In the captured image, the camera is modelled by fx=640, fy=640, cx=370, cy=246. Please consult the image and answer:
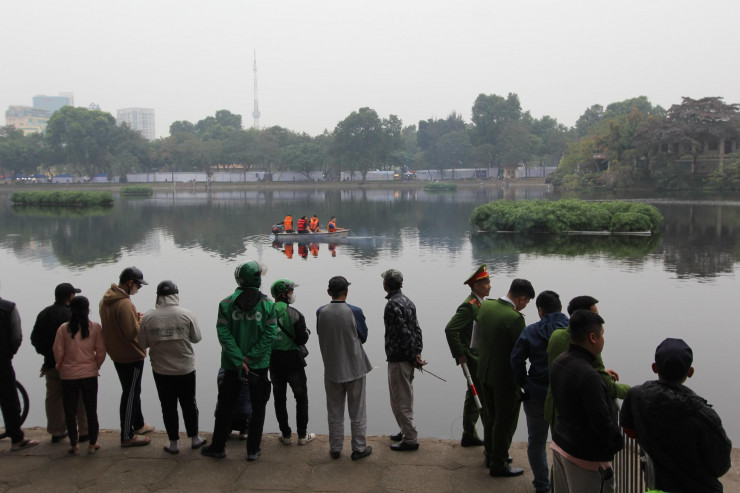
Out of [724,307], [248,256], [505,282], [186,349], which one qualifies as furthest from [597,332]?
[248,256]

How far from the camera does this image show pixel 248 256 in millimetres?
21344

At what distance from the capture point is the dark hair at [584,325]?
3.46 metres

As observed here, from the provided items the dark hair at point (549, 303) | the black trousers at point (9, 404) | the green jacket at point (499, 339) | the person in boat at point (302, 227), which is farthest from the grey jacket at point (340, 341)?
the person in boat at point (302, 227)

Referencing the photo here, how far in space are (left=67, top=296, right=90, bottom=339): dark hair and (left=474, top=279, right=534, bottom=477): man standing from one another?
3.19 m

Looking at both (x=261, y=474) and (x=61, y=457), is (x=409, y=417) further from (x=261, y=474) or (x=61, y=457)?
(x=61, y=457)

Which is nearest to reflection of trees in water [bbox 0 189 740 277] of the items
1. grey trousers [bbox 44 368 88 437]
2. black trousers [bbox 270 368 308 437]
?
black trousers [bbox 270 368 308 437]

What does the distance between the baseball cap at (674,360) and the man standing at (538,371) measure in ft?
4.19

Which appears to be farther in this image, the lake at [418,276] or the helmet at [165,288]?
the lake at [418,276]

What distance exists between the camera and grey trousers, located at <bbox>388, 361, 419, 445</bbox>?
5.40 metres

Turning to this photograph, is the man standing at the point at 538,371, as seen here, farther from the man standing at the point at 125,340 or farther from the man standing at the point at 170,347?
the man standing at the point at 125,340

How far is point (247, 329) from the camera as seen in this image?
5.19m

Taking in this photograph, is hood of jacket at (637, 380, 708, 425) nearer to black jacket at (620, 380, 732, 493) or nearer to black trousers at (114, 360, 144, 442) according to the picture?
black jacket at (620, 380, 732, 493)

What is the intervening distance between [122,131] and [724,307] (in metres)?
96.9

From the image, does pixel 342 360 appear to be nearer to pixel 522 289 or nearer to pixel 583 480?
pixel 522 289
